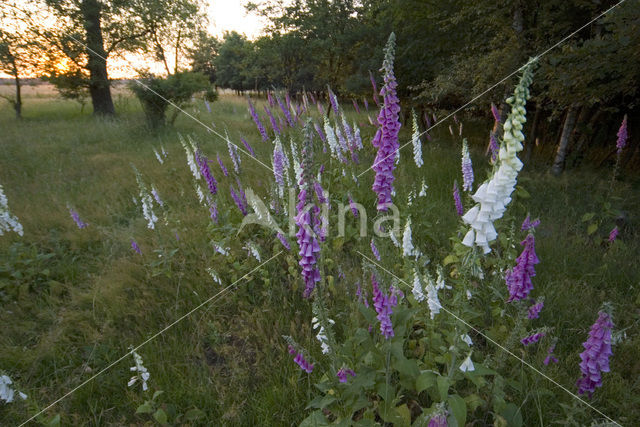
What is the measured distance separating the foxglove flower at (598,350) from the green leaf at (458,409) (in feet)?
3.18

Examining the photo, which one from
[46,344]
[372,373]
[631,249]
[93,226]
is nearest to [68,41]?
[93,226]

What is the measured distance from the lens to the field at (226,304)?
2.61 metres

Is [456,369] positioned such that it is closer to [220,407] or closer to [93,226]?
[220,407]

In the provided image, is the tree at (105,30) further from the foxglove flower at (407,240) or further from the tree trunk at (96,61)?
the foxglove flower at (407,240)

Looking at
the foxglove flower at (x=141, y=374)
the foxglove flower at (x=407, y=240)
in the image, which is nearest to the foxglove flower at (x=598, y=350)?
the foxglove flower at (x=407, y=240)

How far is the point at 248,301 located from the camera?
371cm

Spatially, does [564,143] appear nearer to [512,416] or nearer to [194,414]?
[512,416]

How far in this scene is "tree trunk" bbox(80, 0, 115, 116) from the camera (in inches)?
509

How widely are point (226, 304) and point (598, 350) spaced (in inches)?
130

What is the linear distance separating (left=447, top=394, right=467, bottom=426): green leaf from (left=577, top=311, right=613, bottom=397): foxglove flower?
0.97 m

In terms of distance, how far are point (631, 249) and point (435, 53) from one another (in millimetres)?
8140

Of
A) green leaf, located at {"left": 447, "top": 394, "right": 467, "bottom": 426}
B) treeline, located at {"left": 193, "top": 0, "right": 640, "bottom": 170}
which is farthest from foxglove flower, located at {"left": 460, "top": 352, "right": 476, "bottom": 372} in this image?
treeline, located at {"left": 193, "top": 0, "right": 640, "bottom": 170}

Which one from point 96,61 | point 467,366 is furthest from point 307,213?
point 96,61

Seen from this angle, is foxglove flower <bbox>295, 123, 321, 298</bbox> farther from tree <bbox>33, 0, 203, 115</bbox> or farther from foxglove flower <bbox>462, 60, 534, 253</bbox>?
tree <bbox>33, 0, 203, 115</bbox>
